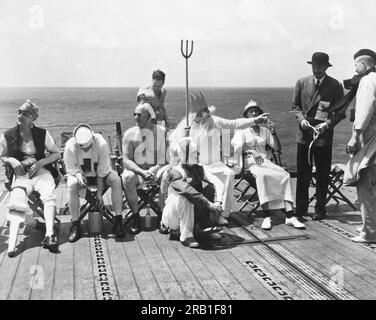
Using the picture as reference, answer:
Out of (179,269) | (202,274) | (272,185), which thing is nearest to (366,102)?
(272,185)

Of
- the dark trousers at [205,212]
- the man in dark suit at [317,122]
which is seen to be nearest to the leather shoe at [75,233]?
the dark trousers at [205,212]

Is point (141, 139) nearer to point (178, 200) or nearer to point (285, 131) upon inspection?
point (178, 200)

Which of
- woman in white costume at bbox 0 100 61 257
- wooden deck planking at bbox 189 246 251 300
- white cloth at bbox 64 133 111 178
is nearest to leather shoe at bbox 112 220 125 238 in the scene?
white cloth at bbox 64 133 111 178

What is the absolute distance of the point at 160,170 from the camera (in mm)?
5684

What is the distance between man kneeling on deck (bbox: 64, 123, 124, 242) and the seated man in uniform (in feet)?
0.58

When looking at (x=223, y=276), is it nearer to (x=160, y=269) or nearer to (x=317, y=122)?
(x=160, y=269)

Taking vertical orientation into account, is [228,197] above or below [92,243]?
above

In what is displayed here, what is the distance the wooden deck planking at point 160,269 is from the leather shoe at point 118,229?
0.61 ft

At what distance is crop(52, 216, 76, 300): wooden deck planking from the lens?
12.6ft

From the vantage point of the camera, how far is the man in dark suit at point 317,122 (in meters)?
5.73

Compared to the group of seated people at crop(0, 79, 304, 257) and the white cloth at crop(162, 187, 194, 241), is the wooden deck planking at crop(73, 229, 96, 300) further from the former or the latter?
the white cloth at crop(162, 187, 194, 241)
